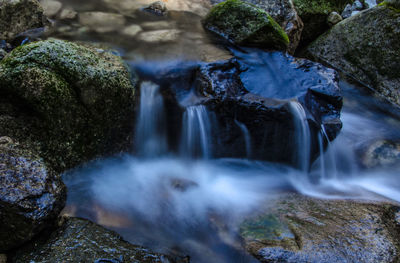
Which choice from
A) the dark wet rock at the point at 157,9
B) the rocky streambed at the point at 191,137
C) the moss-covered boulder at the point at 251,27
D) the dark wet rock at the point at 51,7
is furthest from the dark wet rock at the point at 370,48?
the dark wet rock at the point at 51,7

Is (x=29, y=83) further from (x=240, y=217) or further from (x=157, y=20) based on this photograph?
(x=157, y=20)

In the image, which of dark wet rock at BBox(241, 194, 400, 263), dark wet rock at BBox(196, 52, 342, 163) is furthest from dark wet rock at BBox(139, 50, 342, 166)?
dark wet rock at BBox(241, 194, 400, 263)

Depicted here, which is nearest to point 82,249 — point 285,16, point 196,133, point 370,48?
point 196,133

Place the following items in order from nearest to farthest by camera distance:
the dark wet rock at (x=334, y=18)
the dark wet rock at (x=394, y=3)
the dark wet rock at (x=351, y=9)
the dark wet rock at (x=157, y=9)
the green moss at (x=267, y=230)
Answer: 1. the green moss at (x=267, y=230)
2. the dark wet rock at (x=394, y=3)
3. the dark wet rock at (x=157, y=9)
4. the dark wet rock at (x=334, y=18)
5. the dark wet rock at (x=351, y=9)

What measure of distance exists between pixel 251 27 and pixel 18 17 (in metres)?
4.51

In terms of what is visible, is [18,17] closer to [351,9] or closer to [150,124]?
[150,124]

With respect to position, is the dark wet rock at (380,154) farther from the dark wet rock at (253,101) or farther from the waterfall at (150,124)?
the waterfall at (150,124)

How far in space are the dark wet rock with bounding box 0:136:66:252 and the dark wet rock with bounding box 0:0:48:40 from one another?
3.28 m

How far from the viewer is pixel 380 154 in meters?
5.30

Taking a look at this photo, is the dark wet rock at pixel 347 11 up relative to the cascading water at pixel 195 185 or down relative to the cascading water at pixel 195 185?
Result: up

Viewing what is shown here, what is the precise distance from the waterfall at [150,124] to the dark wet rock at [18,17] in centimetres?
272

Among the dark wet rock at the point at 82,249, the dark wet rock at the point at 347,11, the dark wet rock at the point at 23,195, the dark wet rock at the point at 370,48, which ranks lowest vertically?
the dark wet rock at the point at 82,249

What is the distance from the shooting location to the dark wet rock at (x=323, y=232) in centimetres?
300

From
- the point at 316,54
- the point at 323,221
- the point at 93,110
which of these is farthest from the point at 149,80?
the point at 316,54
